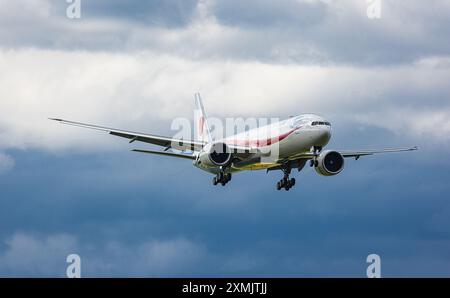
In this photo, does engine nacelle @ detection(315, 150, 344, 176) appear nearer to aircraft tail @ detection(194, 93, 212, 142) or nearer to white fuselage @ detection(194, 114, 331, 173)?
white fuselage @ detection(194, 114, 331, 173)

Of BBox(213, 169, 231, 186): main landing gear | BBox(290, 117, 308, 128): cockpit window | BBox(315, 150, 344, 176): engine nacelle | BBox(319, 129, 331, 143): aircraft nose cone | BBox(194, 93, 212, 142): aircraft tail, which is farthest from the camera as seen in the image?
BBox(194, 93, 212, 142): aircraft tail

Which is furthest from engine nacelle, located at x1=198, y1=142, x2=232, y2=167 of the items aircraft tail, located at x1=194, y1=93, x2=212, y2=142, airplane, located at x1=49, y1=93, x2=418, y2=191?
aircraft tail, located at x1=194, y1=93, x2=212, y2=142

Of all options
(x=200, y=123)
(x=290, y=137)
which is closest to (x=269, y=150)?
(x=290, y=137)

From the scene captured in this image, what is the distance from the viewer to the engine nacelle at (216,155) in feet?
335

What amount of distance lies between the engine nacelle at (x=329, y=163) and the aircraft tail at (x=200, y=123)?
2244cm

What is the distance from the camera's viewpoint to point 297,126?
9738 centimetres

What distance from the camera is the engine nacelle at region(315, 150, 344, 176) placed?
10362 cm

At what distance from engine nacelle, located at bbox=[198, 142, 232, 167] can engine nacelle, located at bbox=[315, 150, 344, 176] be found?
845 centimetres
